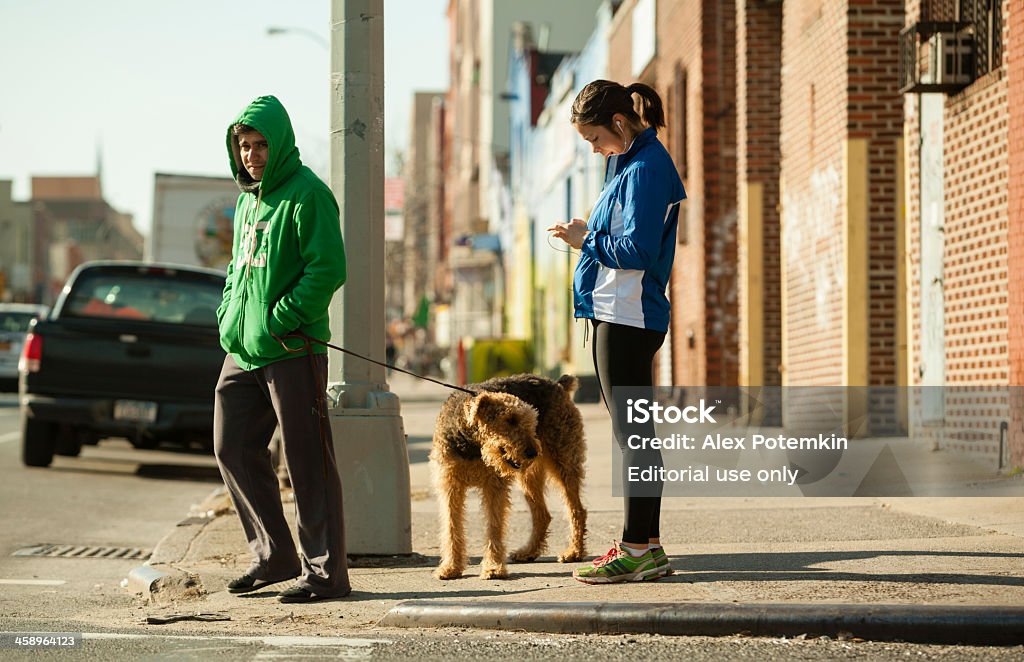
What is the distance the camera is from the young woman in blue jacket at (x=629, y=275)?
20.6ft

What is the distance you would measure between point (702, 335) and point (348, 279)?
11.7 meters

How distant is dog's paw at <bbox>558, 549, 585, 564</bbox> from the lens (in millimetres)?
7305

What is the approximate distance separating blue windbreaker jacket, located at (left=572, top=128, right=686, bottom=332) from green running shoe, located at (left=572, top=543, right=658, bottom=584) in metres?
0.97

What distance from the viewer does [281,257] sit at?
632 centimetres

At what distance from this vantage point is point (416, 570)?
728 cm

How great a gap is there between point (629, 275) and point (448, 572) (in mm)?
1646

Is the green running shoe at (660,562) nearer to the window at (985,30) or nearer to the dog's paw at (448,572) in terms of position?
the dog's paw at (448,572)

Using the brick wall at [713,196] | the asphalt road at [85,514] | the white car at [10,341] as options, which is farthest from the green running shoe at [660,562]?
the white car at [10,341]

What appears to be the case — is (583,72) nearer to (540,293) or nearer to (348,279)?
(540,293)

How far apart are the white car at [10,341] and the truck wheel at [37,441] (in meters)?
14.2

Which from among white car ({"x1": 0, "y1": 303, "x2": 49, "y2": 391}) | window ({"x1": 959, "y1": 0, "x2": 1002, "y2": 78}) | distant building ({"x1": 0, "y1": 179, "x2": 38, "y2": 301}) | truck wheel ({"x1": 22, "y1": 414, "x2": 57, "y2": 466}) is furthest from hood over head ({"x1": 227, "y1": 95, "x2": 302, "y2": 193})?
distant building ({"x1": 0, "y1": 179, "x2": 38, "y2": 301})

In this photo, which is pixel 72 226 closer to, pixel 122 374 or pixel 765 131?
pixel 765 131

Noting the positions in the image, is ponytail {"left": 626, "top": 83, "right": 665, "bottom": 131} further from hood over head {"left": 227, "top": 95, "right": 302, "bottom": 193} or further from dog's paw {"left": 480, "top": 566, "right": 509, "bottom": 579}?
dog's paw {"left": 480, "top": 566, "right": 509, "bottom": 579}

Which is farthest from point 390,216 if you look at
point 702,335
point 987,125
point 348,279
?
point 348,279
